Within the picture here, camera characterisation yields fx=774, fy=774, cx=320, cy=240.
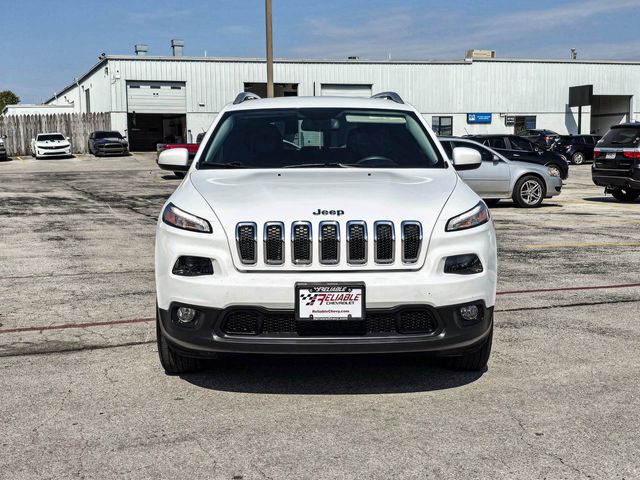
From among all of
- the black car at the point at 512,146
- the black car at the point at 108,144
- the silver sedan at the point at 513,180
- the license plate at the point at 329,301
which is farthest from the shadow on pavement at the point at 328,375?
the black car at the point at 108,144

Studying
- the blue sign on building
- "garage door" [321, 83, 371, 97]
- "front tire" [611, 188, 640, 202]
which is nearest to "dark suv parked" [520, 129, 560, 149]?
the blue sign on building

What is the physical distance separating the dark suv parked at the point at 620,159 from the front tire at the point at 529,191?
4.75 feet

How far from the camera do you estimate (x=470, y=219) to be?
4.36 m

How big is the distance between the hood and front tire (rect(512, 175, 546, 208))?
12422mm

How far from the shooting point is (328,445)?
3613mm

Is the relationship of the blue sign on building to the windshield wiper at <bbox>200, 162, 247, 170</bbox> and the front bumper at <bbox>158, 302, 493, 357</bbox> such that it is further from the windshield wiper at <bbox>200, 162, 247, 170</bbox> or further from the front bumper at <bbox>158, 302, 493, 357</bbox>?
the front bumper at <bbox>158, 302, 493, 357</bbox>

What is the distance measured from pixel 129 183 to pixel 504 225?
1534cm

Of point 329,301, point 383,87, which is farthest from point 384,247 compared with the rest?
point 383,87

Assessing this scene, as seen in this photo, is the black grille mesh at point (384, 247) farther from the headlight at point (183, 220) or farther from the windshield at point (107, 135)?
the windshield at point (107, 135)

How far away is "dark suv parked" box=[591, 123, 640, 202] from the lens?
1653cm

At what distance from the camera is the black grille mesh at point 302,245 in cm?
409

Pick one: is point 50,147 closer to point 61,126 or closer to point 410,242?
point 61,126

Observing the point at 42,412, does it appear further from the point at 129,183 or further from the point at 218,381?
the point at 129,183

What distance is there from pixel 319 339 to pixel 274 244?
554mm
